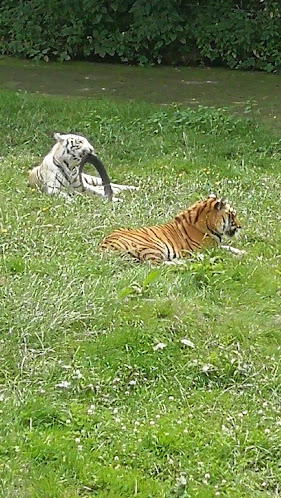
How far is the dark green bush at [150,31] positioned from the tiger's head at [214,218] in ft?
24.6

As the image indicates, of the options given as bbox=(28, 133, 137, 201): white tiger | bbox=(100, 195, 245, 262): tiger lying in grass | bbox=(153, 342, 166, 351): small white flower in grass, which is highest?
bbox=(153, 342, 166, 351): small white flower in grass

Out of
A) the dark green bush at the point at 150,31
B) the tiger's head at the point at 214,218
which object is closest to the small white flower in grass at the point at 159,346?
the tiger's head at the point at 214,218

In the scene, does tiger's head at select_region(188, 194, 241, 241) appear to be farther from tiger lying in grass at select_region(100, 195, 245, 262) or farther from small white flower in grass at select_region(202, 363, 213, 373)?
small white flower in grass at select_region(202, 363, 213, 373)

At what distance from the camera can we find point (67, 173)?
744 cm

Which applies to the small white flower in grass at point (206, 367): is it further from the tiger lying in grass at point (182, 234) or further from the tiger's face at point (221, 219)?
the tiger's face at point (221, 219)

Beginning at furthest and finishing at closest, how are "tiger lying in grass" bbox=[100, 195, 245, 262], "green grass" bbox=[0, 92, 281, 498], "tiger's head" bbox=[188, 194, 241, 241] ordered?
"tiger's head" bbox=[188, 194, 241, 241] < "tiger lying in grass" bbox=[100, 195, 245, 262] < "green grass" bbox=[0, 92, 281, 498]

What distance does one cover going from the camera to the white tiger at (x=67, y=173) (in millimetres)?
7121

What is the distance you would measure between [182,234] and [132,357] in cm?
174

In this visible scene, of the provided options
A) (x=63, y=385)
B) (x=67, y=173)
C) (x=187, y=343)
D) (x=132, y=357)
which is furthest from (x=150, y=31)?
(x=63, y=385)

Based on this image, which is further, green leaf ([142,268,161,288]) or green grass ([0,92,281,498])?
green leaf ([142,268,161,288])

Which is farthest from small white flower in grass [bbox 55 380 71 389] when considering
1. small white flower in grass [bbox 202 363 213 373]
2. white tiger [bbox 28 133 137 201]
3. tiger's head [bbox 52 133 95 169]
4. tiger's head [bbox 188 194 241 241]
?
tiger's head [bbox 52 133 95 169]

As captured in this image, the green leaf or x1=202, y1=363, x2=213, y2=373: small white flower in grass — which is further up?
the green leaf

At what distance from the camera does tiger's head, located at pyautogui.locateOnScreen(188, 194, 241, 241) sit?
5.86 metres

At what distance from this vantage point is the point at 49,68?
13141mm
